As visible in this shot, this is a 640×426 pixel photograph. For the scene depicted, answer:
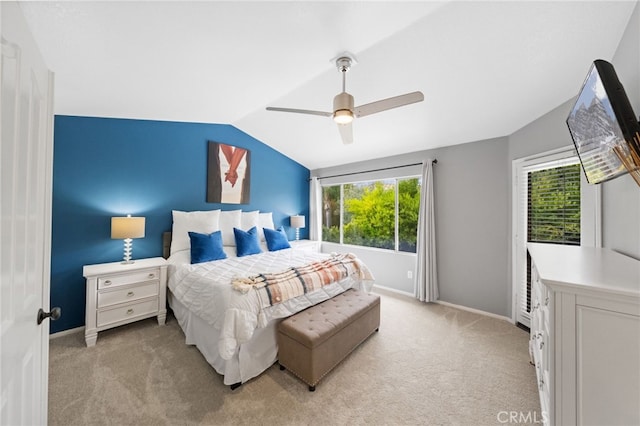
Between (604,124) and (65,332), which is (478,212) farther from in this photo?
(65,332)

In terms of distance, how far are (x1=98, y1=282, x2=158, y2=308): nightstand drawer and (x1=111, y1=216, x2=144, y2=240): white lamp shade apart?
55 cm

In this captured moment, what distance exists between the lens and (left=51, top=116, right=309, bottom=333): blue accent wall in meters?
2.54

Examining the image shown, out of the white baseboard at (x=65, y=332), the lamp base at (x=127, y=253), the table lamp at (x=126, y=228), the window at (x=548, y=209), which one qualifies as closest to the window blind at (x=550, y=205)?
the window at (x=548, y=209)

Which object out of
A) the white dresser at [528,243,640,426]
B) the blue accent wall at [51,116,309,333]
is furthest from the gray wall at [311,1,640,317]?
the blue accent wall at [51,116,309,333]

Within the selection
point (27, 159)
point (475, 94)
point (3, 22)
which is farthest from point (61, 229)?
point (475, 94)

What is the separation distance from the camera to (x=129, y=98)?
7.90 feet

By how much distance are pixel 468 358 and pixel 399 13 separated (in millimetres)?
2820

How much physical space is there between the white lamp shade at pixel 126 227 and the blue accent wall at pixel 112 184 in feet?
1.27

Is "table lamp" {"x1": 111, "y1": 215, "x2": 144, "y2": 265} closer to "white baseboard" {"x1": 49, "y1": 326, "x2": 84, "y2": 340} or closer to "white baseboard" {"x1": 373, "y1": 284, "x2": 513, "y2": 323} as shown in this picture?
"white baseboard" {"x1": 49, "y1": 326, "x2": 84, "y2": 340}

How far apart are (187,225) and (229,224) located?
57cm

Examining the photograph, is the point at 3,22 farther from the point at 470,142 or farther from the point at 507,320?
the point at 507,320

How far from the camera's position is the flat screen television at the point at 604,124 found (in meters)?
0.96

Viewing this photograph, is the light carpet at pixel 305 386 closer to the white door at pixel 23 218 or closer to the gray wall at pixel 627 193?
the white door at pixel 23 218

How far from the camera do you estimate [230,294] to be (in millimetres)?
1851
